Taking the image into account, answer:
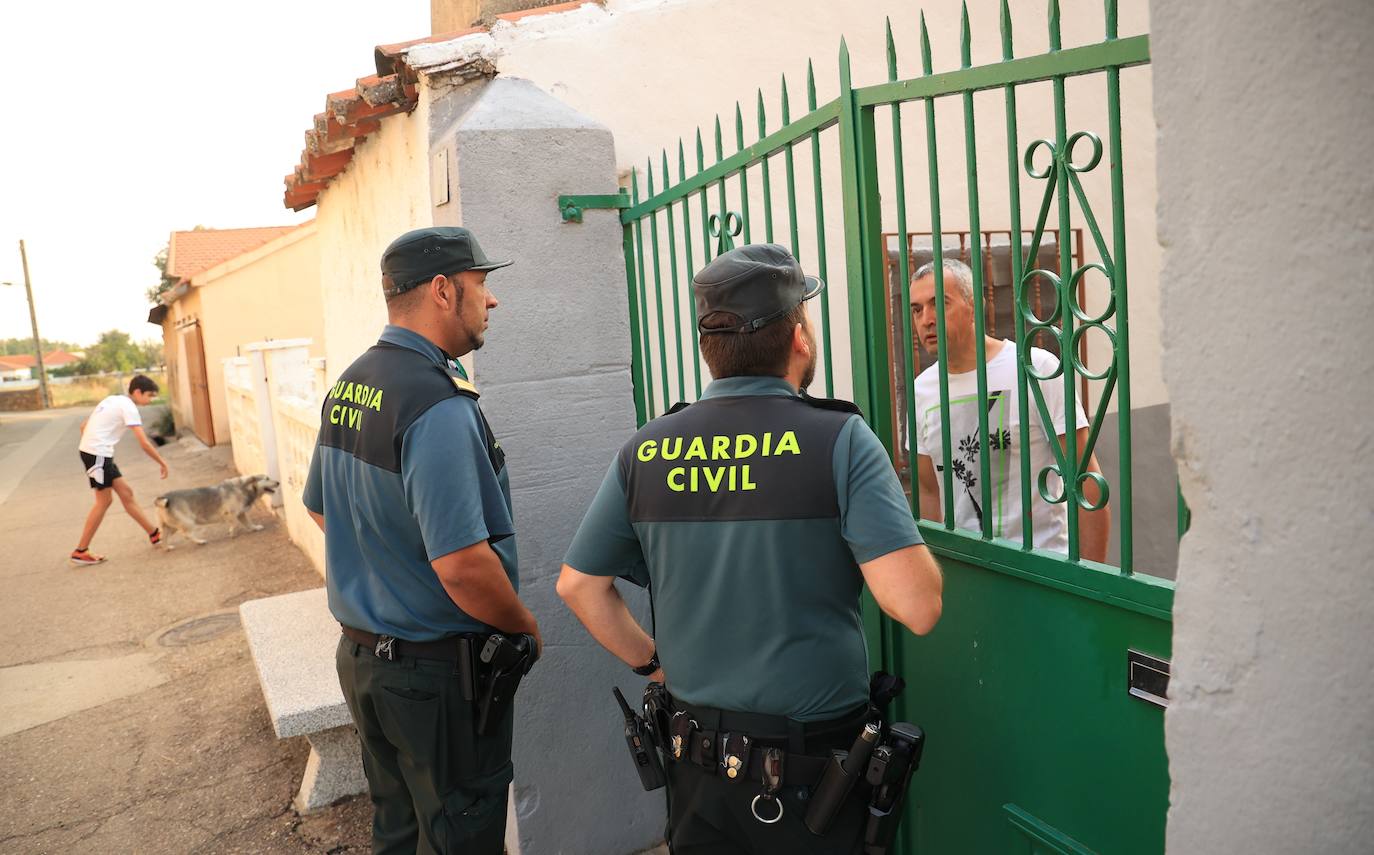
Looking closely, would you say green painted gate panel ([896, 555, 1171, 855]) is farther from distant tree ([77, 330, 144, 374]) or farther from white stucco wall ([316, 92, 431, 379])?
distant tree ([77, 330, 144, 374])

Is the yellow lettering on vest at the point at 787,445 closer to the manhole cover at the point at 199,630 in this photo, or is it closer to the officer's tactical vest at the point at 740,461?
the officer's tactical vest at the point at 740,461

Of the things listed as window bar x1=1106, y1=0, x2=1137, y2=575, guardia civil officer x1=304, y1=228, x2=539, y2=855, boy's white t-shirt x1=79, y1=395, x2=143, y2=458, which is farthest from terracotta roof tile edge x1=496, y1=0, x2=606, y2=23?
boy's white t-shirt x1=79, y1=395, x2=143, y2=458

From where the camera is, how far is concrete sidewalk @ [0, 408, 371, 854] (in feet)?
13.7

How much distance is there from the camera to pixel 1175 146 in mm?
1215

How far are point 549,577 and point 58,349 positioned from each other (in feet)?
436

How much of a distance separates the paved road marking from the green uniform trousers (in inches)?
581

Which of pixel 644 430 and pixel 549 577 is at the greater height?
pixel 644 430

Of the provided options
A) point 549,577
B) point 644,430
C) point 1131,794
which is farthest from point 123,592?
point 1131,794

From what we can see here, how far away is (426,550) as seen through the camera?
2.53m

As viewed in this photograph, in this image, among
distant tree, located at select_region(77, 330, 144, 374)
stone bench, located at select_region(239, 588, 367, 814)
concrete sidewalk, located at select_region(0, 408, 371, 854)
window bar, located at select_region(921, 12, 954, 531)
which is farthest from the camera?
distant tree, located at select_region(77, 330, 144, 374)

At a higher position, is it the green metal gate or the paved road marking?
the green metal gate

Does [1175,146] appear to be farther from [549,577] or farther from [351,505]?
[549,577]

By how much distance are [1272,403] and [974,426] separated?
181 cm

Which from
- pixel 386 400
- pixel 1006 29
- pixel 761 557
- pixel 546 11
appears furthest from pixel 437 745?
pixel 546 11
